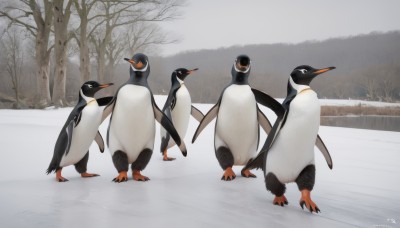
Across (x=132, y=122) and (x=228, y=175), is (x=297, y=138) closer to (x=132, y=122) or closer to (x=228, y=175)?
(x=228, y=175)

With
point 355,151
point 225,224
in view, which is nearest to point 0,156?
point 225,224

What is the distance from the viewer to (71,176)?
2.32m

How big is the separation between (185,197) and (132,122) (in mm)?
639

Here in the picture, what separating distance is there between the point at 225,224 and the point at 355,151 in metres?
2.48

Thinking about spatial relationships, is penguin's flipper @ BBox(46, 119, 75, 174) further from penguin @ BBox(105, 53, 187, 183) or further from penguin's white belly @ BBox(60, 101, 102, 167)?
penguin @ BBox(105, 53, 187, 183)

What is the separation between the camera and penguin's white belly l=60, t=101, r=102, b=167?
2172 mm

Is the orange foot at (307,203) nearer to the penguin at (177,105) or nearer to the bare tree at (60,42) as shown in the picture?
the penguin at (177,105)

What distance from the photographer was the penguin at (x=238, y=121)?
221 centimetres

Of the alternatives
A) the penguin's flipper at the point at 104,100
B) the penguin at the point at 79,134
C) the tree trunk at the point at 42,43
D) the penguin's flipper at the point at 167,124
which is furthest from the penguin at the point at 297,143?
the tree trunk at the point at 42,43

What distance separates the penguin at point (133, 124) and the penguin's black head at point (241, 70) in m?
0.55

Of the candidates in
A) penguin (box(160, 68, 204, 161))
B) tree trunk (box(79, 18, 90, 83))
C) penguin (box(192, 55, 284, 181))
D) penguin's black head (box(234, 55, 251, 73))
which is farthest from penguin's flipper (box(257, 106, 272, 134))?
tree trunk (box(79, 18, 90, 83))

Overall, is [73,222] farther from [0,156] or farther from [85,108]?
[0,156]

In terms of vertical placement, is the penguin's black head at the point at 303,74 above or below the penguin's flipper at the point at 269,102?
above

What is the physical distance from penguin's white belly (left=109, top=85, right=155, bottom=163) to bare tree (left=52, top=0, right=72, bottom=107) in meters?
7.26
